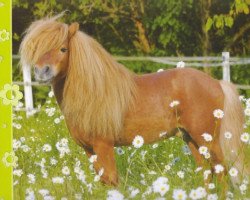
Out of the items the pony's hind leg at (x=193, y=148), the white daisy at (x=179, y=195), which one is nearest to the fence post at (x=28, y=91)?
the pony's hind leg at (x=193, y=148)

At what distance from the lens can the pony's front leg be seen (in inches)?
84.1

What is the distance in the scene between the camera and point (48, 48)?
2086 millimetres

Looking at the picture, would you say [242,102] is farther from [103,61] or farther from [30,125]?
[30,125]

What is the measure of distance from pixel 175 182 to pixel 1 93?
0.52 m

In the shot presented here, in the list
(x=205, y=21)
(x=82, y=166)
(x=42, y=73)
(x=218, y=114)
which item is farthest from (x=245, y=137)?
(x=42, y=73)

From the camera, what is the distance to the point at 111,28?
228cm

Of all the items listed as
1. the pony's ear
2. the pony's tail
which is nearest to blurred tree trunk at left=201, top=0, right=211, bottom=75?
the pony's tail

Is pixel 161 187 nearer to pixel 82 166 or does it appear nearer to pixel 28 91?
pixel 82 166

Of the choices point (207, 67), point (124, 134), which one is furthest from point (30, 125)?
point (207, 67)

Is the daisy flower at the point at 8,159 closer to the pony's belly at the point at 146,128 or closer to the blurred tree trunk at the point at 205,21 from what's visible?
the pony's belly at the point at 146,128

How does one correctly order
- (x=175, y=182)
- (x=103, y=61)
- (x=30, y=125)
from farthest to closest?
1. (x=30, y=125)
2. (x=103, y=61)
3. (x=175, y=182)

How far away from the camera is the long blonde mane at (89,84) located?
6.94 ft

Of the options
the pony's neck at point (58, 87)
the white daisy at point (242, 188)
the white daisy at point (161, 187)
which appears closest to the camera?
the white daisy at point (161, 187)

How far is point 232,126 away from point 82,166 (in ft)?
1.49
